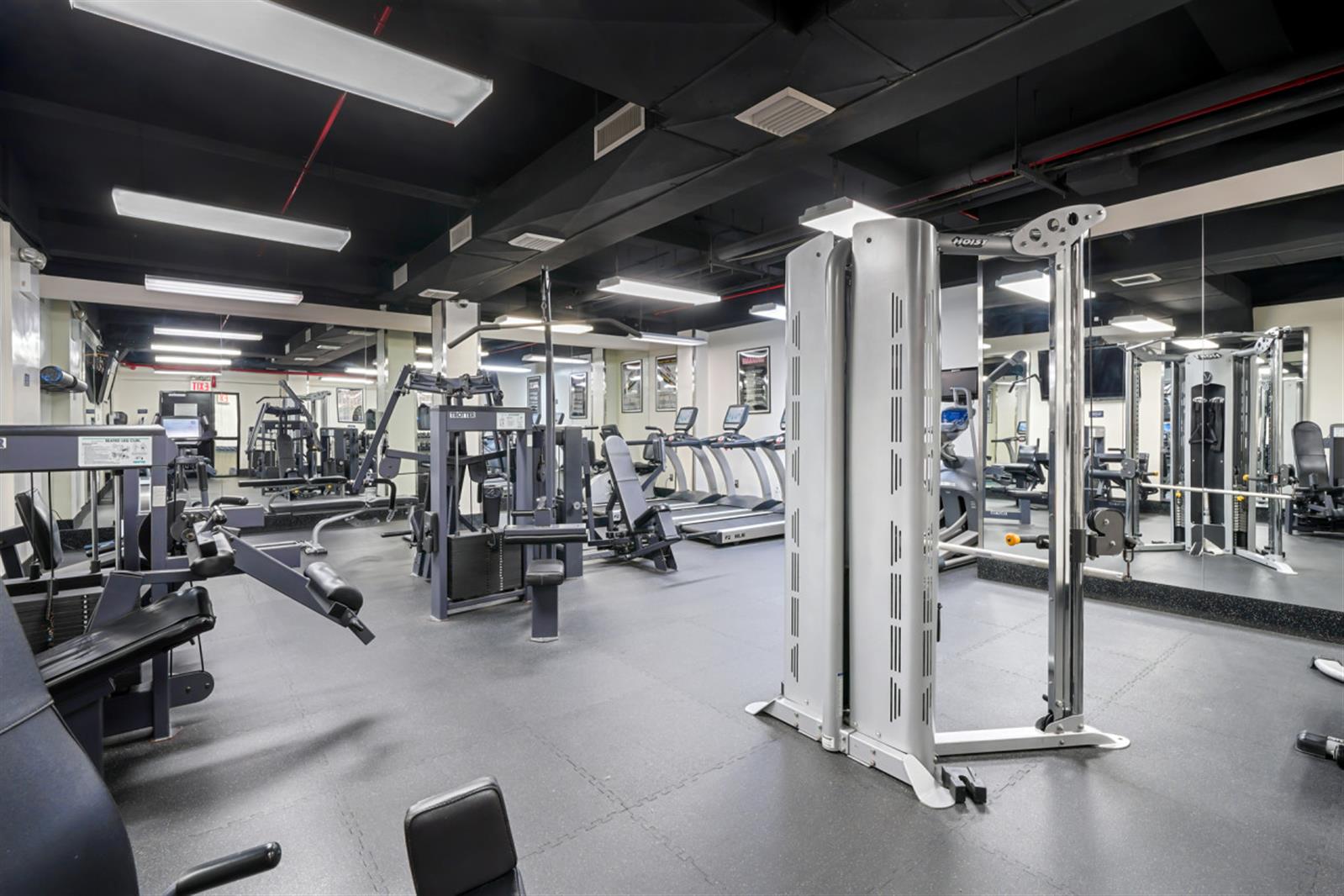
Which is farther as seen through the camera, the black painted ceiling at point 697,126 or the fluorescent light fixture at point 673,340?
the fluorescent light fixture at point 673,340

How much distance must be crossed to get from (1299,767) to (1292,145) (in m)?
4.02

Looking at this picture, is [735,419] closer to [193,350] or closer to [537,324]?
[537,324]

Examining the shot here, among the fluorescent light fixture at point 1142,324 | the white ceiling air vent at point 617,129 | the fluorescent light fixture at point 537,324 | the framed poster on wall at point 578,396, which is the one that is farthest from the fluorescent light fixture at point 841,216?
the framed poster on wall at point 578,396

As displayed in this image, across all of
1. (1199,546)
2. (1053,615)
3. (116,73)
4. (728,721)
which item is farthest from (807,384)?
(1199,546)

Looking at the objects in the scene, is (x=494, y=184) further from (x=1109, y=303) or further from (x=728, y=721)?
(x=1109, y=303)

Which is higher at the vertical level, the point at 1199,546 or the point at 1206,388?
the point at 1206,388

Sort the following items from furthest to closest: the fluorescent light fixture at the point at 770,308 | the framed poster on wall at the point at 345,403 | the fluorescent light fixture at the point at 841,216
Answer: the framed poster on wall at the point at 345,403
the fluorescent light fixture at the point at 770,308
the fluorescent light fixture at the point at 841,216

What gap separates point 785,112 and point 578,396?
32.4ft

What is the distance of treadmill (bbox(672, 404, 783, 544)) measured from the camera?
7164mm

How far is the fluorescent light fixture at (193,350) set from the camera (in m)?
11.6

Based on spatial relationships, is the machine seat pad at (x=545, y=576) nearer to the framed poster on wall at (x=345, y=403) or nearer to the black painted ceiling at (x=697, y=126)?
the black painted ceiling at (x=697, y=126)

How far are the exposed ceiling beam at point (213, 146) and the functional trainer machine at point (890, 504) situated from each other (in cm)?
440

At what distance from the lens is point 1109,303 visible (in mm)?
6617

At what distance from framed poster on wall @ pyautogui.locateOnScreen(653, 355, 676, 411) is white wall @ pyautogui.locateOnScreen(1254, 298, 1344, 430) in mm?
8586
